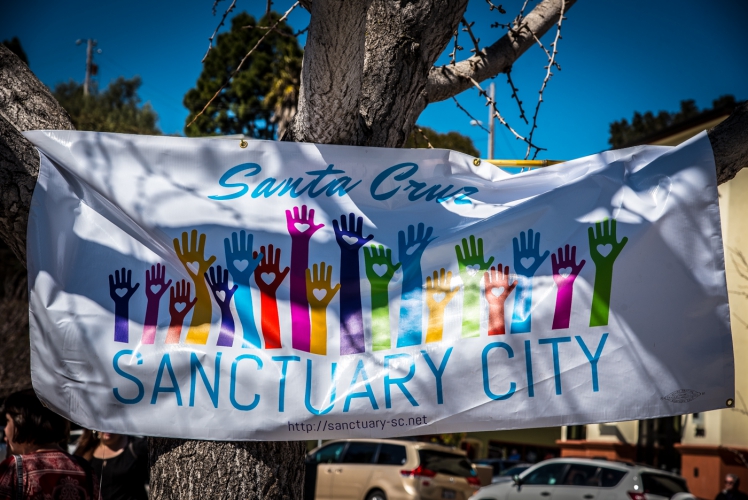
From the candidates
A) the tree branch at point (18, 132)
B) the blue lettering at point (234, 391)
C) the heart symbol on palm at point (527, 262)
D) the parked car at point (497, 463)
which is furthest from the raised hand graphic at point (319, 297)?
the parked car at point (497, 463)

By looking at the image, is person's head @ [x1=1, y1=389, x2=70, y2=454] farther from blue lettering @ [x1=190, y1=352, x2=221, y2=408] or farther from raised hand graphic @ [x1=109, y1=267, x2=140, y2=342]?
blue lettering @ [x1=190, y1=352, x2=221, y2=408]

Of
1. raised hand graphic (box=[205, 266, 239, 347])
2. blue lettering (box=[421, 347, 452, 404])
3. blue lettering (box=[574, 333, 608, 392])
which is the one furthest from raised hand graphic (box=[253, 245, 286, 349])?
blue lettering (box=[574, 333, 608, 392])

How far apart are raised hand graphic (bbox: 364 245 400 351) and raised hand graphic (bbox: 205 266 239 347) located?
1.88 ft

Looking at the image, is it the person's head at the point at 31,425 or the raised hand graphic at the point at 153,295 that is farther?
the person's head at the point at 31,425

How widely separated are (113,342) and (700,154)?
2.65 metres

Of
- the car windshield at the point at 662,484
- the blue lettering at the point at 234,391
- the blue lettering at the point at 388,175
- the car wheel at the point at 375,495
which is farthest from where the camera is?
the car wheel at the point at 375,495

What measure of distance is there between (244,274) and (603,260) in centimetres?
154

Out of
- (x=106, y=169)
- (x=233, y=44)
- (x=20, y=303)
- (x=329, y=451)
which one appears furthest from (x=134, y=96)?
(x=106, y=169)

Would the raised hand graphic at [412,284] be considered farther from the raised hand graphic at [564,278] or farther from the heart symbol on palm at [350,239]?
the raised hand graphic at [564,278]

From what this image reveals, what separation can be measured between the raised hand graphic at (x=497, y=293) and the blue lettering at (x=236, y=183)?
1.11 m

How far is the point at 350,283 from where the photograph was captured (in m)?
3.26

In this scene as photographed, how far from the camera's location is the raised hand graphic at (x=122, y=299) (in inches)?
125

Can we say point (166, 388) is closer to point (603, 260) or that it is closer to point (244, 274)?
point (244, 274)

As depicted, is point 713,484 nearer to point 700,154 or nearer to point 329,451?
point 329,451
